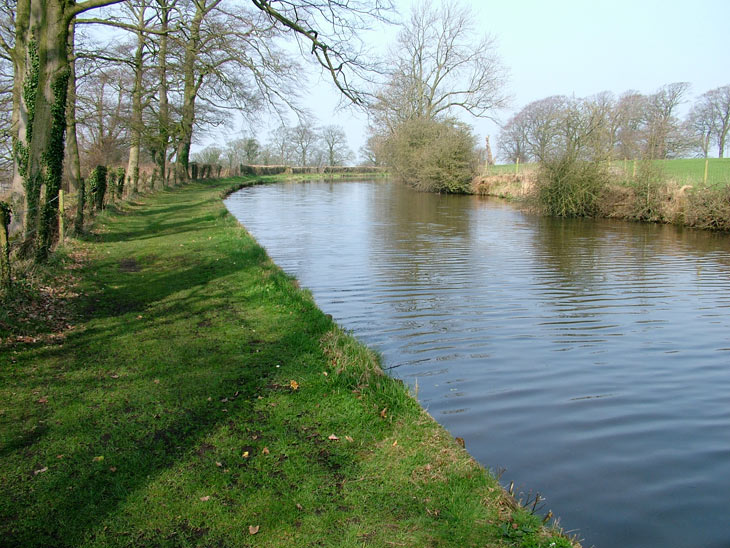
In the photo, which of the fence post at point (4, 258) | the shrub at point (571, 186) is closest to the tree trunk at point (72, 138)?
the fence post at point (4, 258)

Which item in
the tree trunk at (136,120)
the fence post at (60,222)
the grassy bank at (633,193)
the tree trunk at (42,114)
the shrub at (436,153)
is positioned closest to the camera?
the tree trunk at (42,114)

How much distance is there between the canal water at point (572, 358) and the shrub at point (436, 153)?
22650 mm

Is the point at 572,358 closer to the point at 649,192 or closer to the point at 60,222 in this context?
the point at 60,222

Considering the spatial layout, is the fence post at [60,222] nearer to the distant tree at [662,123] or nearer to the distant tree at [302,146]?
the distant tree at [662,123]

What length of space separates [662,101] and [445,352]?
45.9 metres

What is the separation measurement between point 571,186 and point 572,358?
56.3 feet

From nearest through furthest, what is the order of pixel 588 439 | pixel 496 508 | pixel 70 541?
pixel 70 541 < pixel 496 508 < pixel 588 439

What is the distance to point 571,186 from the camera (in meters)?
21.5

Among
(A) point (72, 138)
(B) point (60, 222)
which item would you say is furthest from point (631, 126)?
(B) point (60, 222)

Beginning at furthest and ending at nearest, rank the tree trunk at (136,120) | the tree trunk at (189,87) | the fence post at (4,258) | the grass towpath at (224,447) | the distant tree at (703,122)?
the distant tree at (703,122) < the tree trunk at (136,120) < the tree trunk at (189,87) < the fence post at (4,258) < the grass towpath at (224,447)

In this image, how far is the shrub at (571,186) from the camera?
70.0 ft

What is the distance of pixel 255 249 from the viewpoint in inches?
424

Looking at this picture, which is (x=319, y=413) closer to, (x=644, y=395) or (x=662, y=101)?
(x=644, y=395)

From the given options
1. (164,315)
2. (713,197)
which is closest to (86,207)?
(164,315)
